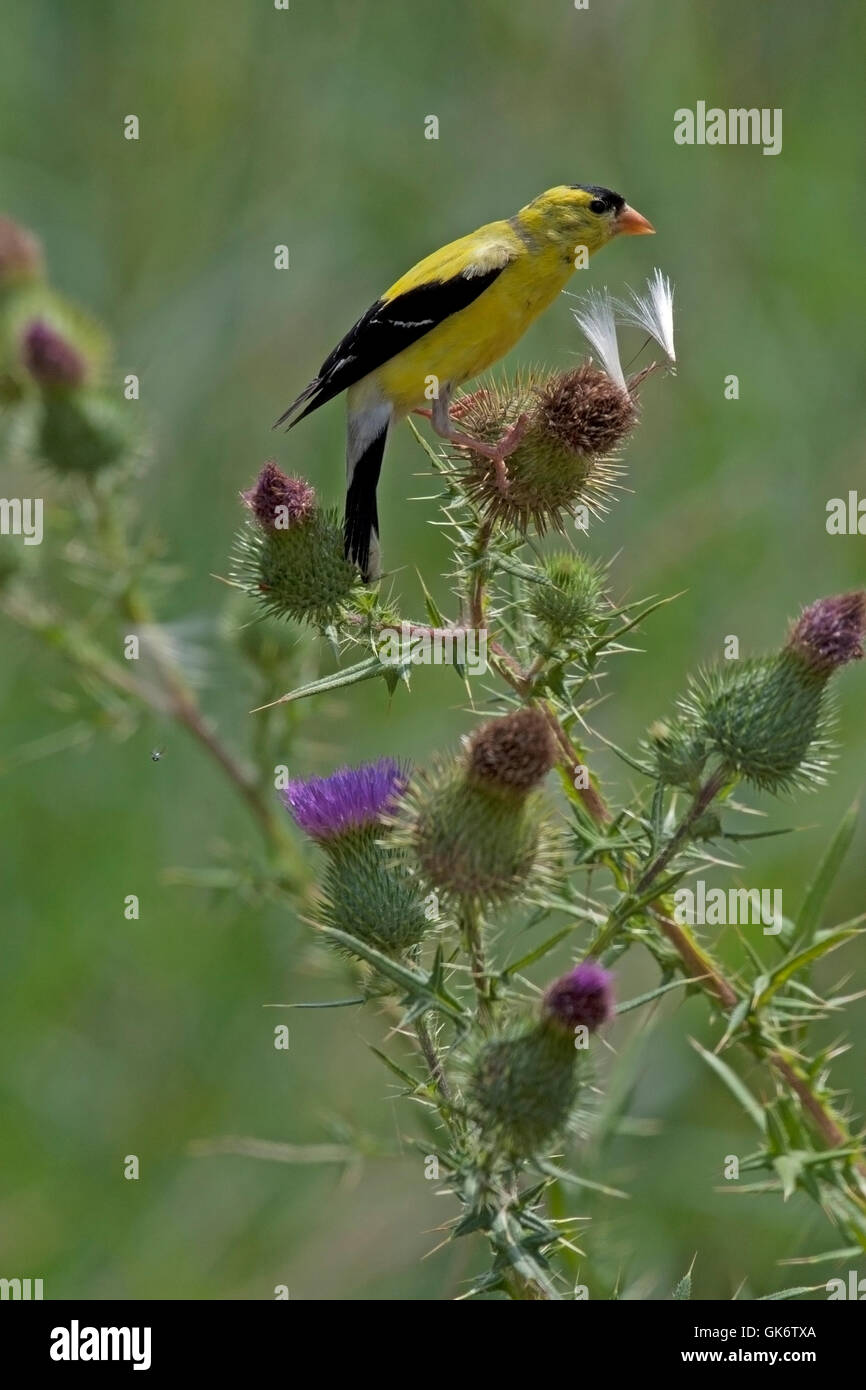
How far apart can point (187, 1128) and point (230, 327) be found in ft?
7.51

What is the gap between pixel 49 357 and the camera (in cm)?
349

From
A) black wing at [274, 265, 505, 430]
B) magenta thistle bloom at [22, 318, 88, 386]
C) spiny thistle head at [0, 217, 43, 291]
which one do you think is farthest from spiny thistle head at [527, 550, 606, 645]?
spiny thistle head at [0, 217, 43, 291]

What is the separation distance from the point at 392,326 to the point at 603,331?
1.58 ft

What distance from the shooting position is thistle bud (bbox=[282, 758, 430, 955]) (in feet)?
6.44

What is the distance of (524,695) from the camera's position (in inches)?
78.7

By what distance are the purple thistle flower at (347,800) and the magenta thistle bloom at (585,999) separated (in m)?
0.46

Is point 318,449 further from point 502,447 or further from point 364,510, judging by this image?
point 502,447

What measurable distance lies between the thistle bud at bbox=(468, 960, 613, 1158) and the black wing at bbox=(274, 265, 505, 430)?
3.87ft

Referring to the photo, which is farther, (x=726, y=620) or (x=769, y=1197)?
(x=726, y=620)

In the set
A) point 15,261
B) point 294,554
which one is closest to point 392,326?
point 294,554

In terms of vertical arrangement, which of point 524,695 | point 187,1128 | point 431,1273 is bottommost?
point 431,1273

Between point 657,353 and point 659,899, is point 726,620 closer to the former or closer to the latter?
point 657,353

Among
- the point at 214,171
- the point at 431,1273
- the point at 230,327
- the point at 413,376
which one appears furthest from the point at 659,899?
the point at 214,171

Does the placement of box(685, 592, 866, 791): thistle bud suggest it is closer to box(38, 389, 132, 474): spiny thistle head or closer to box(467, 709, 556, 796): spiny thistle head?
box(467, 709, 556, 796): spiny thistle head
